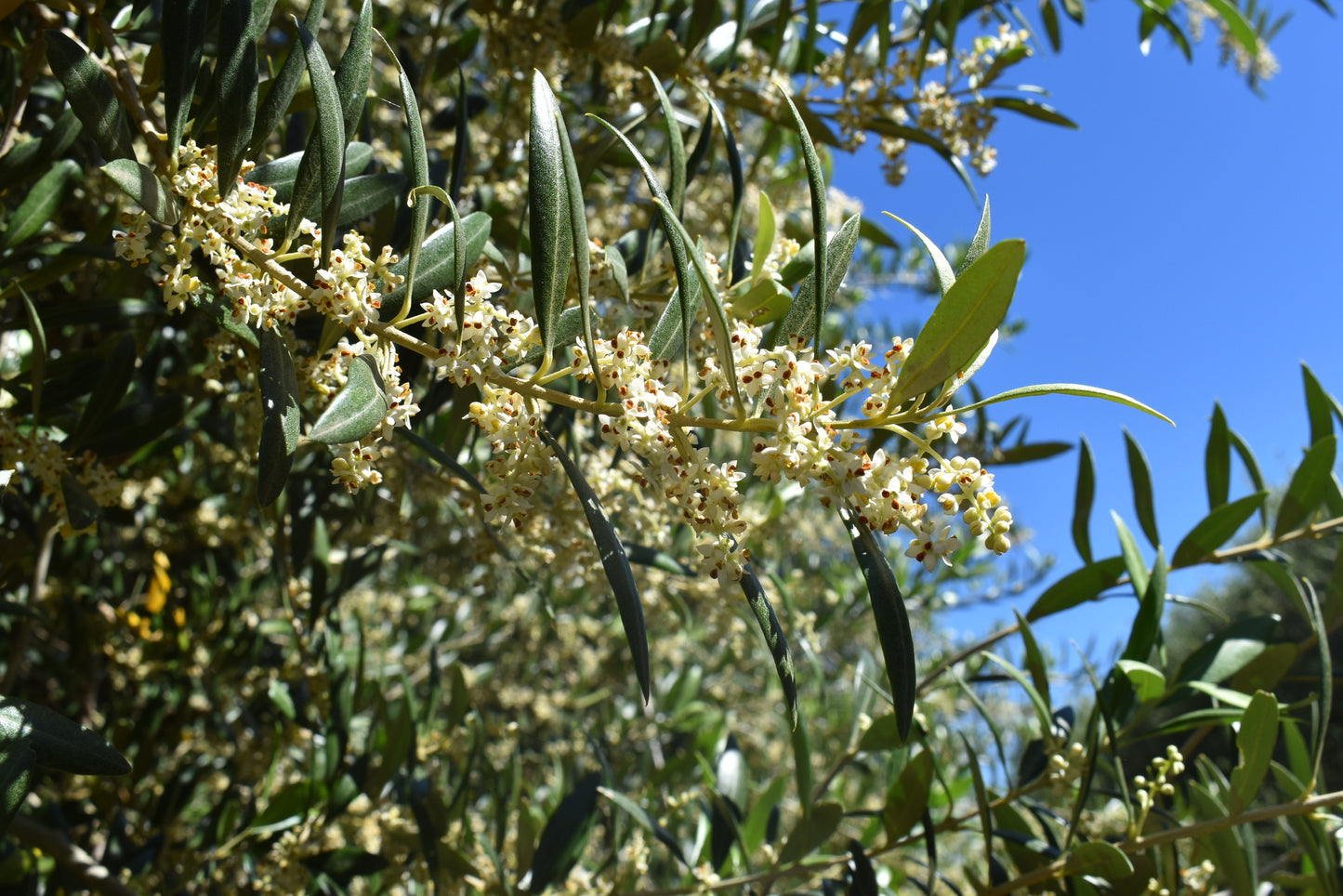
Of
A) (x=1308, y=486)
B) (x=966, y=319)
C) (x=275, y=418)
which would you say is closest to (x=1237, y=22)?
(x=1308, y=486)

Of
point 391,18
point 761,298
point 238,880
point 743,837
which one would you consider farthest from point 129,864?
point 391,18

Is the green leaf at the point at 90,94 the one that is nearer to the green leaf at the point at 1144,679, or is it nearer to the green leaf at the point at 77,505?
the green leaf at the point at 77,505

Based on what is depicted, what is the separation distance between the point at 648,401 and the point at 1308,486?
5.59 feet

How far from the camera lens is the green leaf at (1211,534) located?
1823 millimetres

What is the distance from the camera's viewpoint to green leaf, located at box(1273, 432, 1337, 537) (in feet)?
6.06

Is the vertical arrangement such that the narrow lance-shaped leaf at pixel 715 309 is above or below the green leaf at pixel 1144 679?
above

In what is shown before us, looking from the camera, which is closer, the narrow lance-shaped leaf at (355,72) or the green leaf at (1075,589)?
the narrow lance-shaped leaf at (355,72)

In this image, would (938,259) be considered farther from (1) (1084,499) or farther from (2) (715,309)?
(1) (1084,499)

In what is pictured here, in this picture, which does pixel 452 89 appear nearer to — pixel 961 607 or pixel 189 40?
pixel 189 40

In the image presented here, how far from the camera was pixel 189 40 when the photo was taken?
3.56 ft

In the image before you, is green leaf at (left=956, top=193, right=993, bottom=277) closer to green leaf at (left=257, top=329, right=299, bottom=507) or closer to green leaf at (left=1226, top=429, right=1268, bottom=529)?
green leaf at (left=257, top=329, right=299, bottom=507)

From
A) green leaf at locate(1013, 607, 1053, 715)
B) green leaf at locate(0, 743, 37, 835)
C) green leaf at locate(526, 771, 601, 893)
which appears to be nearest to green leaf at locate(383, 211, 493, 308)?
green leaf at locate(0, 743, 37, 835)

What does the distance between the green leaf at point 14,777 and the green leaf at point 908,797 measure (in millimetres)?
1428

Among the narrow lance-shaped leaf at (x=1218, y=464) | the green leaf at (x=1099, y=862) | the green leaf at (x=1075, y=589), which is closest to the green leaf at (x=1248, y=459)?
the narrow lance-shaped leaf at (x=1218, y=464)
